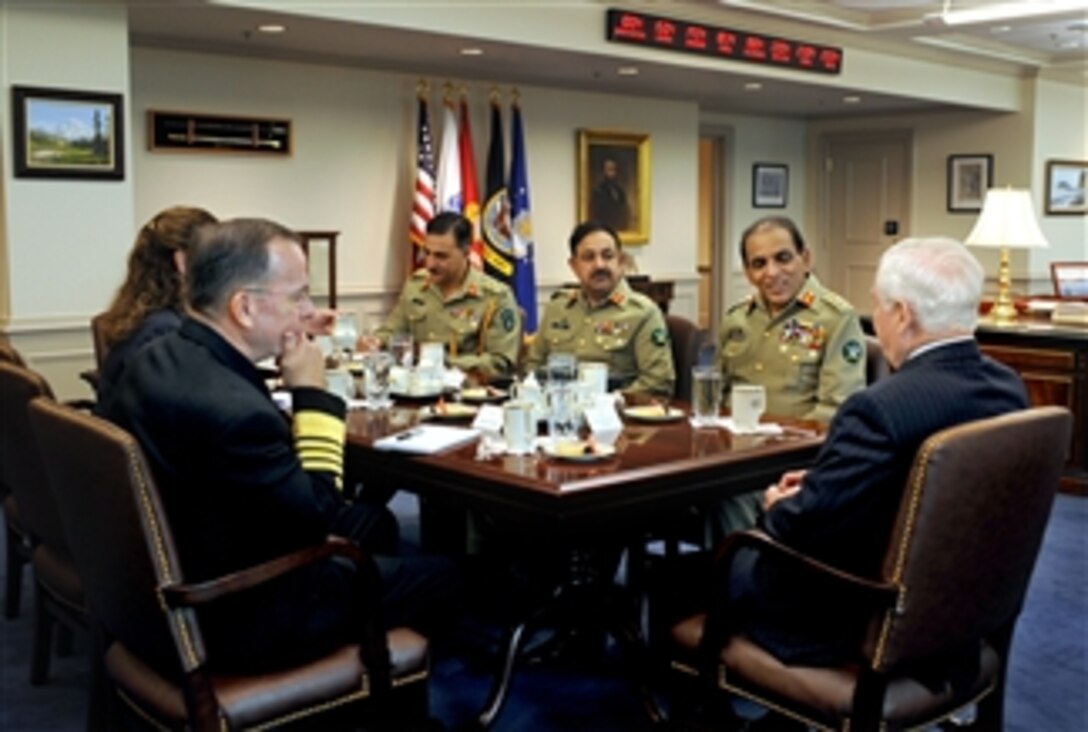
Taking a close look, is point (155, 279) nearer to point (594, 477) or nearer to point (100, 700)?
point (100, 700)

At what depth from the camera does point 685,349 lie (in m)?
4.18

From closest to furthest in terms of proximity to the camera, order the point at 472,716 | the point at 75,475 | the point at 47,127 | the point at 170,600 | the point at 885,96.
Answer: the point at 170,600 < the point at 75,475 < the point at 472,716 < the point at 47,127 < the point at 885,96

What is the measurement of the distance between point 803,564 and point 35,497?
1.80m

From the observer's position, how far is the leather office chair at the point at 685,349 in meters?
4.14

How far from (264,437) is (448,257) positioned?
2.65m

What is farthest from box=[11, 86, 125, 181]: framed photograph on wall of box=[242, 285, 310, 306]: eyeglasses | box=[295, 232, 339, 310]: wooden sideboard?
box=[242, 285, 310, 306]: eyeglasses

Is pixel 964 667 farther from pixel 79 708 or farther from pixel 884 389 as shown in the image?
pixel 79 708

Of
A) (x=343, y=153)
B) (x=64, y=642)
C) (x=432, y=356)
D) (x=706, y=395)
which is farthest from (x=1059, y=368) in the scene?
(x=64, y=642)

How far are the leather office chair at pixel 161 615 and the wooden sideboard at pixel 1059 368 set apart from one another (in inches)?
169

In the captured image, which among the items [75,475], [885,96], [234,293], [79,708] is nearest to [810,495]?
[234,293]

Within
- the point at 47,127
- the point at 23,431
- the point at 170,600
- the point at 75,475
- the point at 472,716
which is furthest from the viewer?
the point at 47,127

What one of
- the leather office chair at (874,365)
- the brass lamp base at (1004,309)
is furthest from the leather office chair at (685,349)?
the brass lamp base at (1004,309)

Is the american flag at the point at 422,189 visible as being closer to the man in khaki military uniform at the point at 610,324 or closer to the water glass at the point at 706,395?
the man in khaki military uniform at the point at 610,324

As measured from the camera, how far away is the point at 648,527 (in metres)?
3.17
